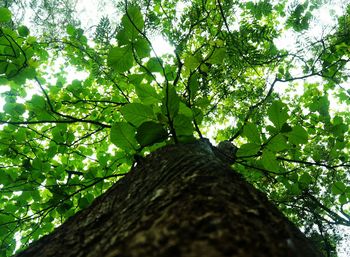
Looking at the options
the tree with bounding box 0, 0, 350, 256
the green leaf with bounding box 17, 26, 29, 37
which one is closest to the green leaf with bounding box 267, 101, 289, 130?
the tree with bounding box 0, 0, 350, 256

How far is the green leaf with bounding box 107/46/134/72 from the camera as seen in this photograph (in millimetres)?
1396

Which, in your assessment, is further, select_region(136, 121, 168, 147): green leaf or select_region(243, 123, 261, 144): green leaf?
select_region(243, 123, 261, 144): green leaf

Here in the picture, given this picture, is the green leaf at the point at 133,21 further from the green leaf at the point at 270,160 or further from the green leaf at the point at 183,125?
the green leaf at the point at 270,160

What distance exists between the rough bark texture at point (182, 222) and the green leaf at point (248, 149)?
525 mm

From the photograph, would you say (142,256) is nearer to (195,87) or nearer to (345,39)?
(195,87)

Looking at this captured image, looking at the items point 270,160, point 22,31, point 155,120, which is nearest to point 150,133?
point 155,120

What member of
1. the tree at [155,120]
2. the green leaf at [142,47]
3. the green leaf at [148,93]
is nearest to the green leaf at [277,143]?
the tree at [155,120]

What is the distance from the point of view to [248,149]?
1.58 m

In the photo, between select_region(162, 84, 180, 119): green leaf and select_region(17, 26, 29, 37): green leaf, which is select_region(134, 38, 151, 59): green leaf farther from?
select_region(17, 26, 29, 37): green leaf

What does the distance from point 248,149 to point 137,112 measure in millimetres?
666

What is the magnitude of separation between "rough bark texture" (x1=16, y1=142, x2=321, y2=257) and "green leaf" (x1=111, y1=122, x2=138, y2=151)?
0.30m

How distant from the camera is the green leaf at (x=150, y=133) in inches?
48.8

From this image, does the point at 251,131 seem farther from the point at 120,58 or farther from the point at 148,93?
the point at 120,58

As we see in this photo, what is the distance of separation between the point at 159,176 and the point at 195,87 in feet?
2.49
